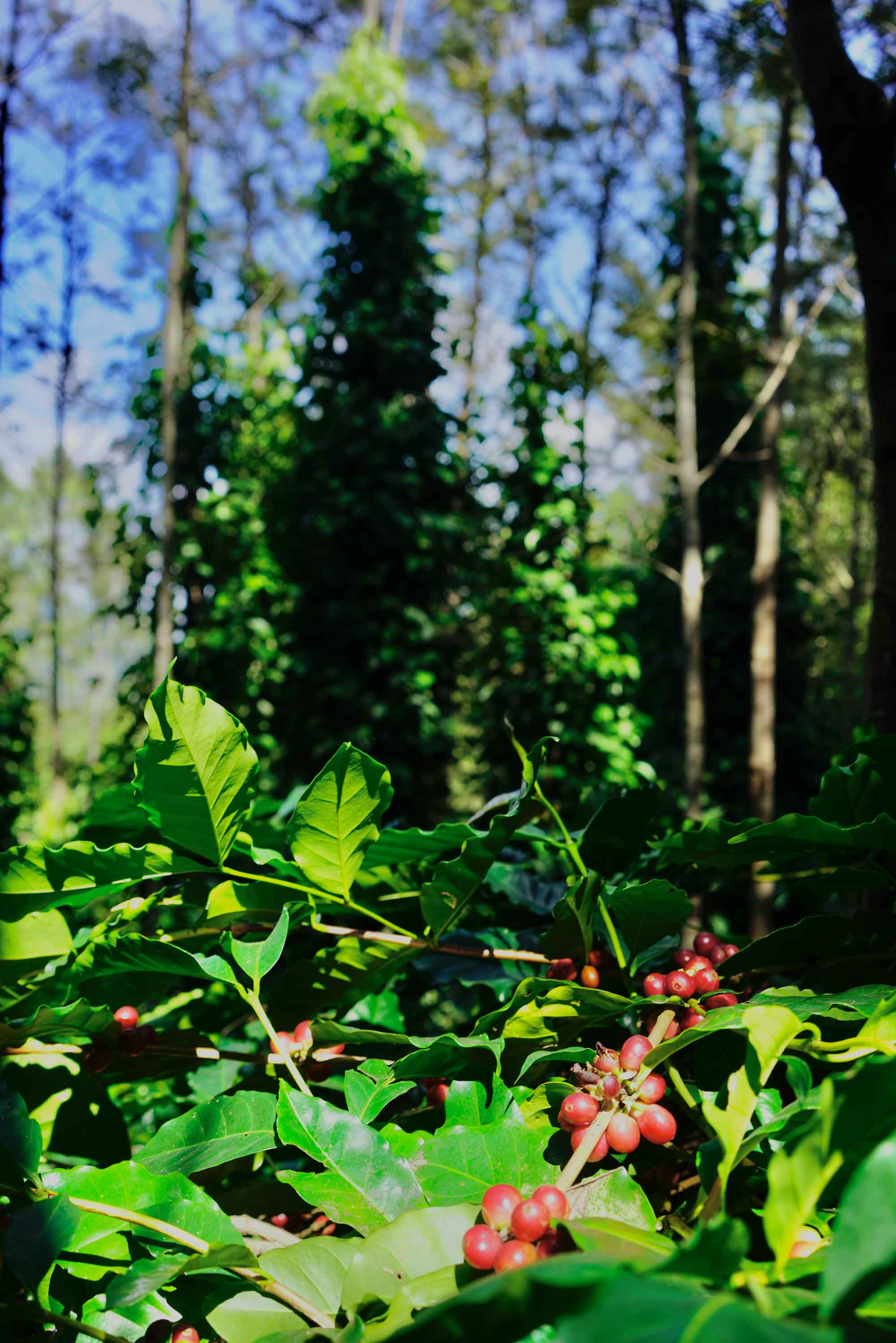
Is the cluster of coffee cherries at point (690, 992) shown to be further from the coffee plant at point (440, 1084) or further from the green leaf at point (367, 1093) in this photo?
the green leaf at point (367, 1093)

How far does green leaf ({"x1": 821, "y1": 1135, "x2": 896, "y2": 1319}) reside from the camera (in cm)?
22

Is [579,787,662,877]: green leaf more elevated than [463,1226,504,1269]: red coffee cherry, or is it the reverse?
[579,787,662,877]: green leaf

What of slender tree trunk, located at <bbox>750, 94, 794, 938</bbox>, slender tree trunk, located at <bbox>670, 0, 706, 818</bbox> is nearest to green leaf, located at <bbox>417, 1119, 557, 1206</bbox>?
slender tree trunk, located at <bbox>670, 0, 706, 818</bbox>

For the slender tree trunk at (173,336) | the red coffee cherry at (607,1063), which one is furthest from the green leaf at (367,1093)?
the slender tree trunk at (173,336)

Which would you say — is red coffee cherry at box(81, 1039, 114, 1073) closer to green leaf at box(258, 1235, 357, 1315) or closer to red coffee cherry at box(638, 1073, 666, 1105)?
green leaf at box(258, 1235, 357, 1315)

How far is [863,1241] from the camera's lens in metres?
0.23

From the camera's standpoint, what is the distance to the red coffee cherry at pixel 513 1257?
0.33 metres

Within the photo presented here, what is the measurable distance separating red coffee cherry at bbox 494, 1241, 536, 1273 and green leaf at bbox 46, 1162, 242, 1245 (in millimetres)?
155

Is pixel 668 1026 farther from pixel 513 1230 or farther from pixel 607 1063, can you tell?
pixel 513 1230

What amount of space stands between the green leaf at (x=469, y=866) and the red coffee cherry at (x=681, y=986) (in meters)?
0.12

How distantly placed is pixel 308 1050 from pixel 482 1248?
256 mm

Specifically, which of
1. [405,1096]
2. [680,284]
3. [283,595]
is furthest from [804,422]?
[405,1096]

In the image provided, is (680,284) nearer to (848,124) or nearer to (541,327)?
(541,327)

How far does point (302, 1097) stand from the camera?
441 mm
